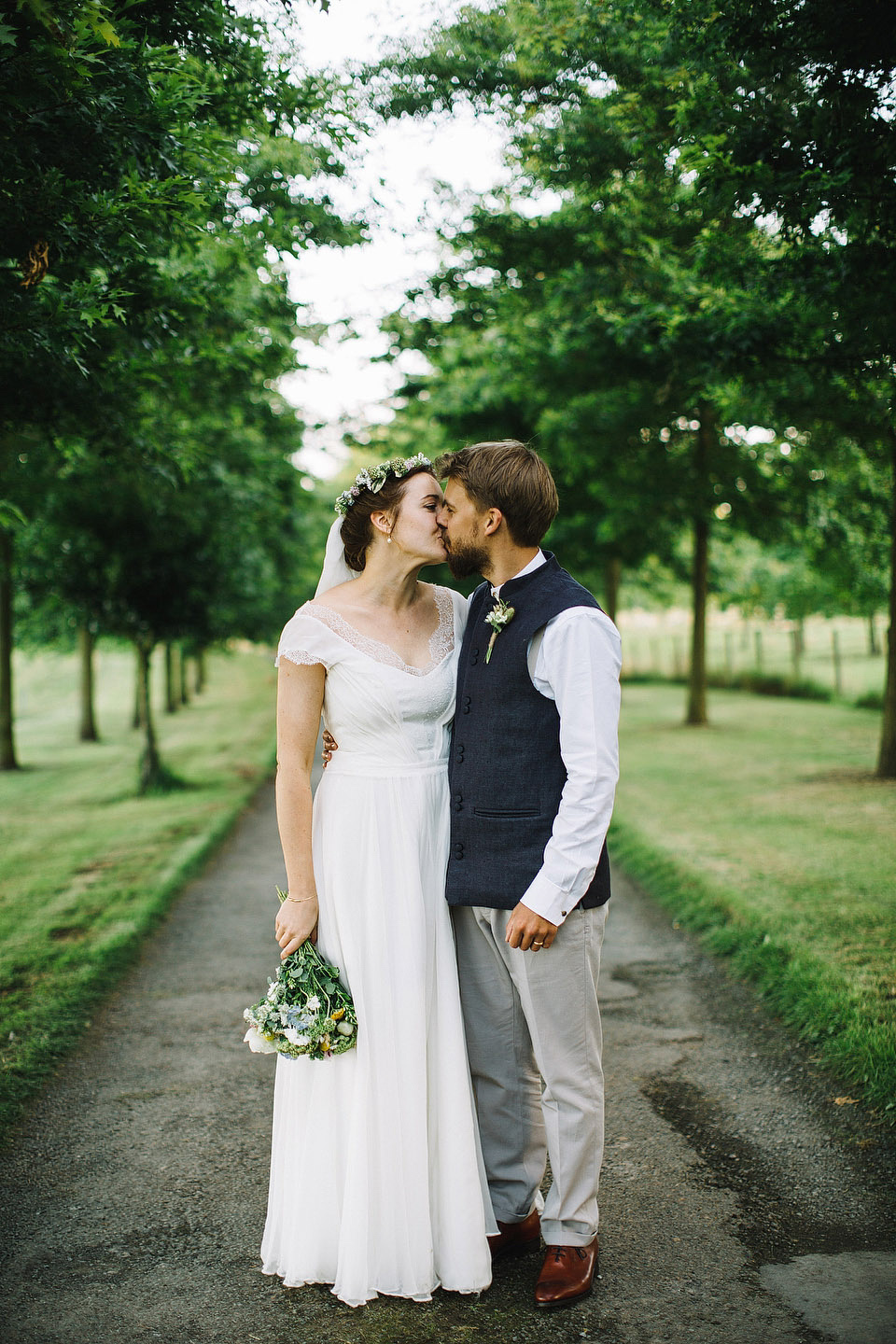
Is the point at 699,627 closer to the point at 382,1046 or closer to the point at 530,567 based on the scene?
the point at 530,567

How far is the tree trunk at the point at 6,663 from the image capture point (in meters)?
15.4

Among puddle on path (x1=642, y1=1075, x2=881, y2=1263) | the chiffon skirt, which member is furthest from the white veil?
puddle on path (x1=642, y1=1075, x2=881, y2=1263)

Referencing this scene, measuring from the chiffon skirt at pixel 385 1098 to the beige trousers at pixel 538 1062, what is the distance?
11 cm

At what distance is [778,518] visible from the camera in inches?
649

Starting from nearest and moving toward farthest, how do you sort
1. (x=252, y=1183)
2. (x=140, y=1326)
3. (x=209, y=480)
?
(x=140, y=1326) < (x=252, y=1183) < (x=209, y=480)

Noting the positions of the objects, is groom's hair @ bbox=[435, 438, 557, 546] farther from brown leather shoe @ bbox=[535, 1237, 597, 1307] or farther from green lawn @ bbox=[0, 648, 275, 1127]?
→ green lawn @ bbox=[0, 648, 275, 1127]

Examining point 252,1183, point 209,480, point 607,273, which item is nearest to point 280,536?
point 209,480

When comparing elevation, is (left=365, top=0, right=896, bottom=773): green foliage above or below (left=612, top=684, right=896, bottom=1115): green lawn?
above

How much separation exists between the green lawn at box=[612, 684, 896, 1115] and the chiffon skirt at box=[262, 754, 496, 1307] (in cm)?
197

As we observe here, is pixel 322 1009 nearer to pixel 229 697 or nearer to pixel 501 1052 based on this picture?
pixel 501 1052

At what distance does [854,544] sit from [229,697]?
80.7 ft

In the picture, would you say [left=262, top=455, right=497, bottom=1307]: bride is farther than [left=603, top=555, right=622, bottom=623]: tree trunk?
No

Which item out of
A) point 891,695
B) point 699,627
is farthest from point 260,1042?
point 699,627

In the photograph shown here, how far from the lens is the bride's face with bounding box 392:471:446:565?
10.7 ft
